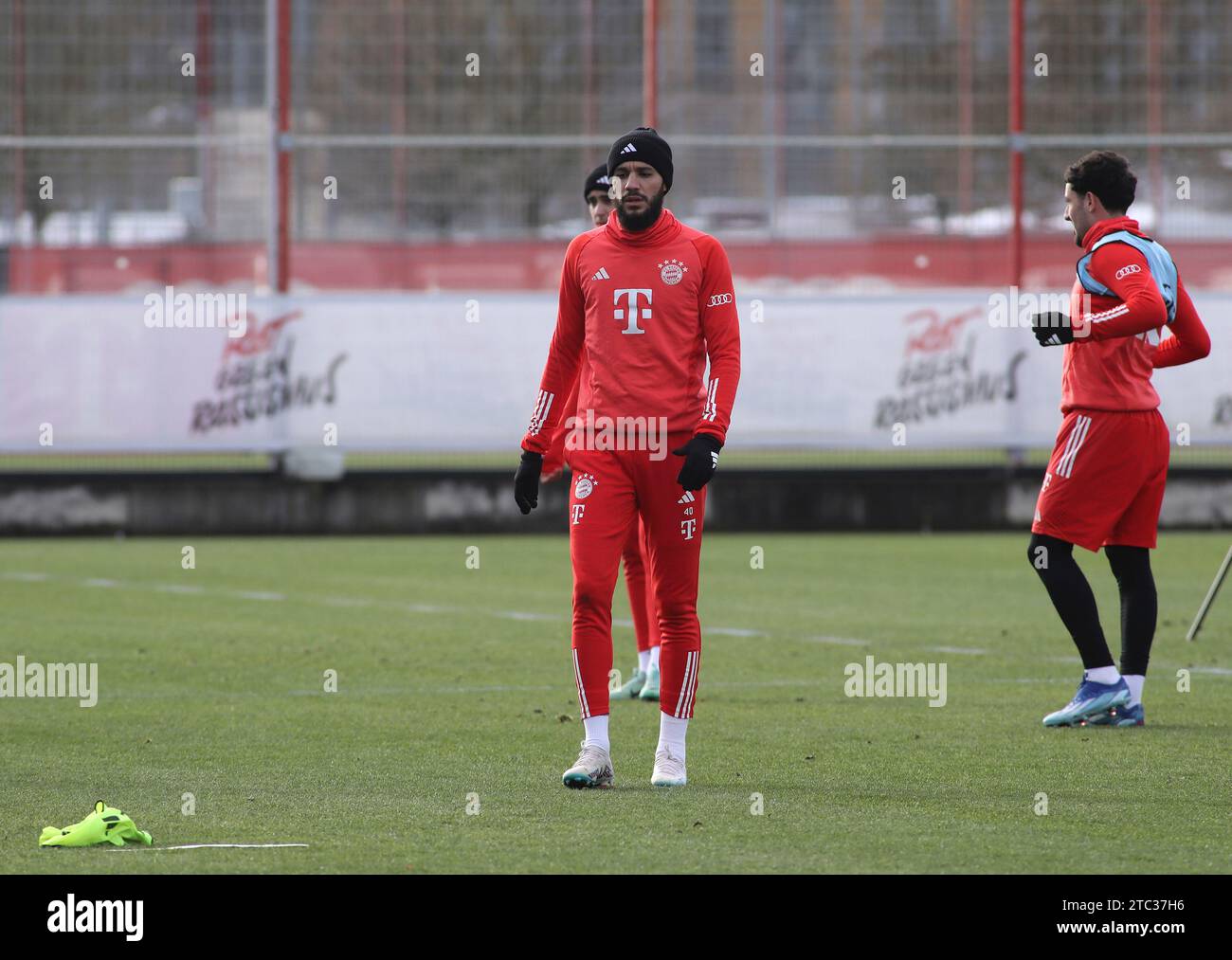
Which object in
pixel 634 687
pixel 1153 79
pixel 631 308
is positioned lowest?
pixel 634 687

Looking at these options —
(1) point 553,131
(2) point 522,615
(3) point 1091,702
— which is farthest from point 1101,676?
(1) point 553,131

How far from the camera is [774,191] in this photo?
25844 millimetres

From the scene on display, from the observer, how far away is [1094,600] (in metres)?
8.90

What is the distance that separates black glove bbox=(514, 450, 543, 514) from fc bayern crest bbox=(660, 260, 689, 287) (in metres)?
0.74

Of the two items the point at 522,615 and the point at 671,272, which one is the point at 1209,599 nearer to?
the point at 522,615

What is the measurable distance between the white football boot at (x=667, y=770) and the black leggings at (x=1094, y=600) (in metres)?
2.10

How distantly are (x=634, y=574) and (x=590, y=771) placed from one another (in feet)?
8.07

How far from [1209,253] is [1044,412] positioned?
5580 mm

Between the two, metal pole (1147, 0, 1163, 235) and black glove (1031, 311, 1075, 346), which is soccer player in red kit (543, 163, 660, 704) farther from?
metal pole (1147, 0, 1163, 235)

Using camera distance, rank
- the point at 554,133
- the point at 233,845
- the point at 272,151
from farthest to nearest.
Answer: the point at 554,133 < the point at 272,151 < the point at 233,845

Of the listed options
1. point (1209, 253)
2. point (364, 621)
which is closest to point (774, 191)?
point (1209, 253)

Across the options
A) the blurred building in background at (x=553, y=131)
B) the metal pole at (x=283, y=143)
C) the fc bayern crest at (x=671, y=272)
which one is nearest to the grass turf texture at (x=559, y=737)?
the fc bayern crest at (x=671, y=272)

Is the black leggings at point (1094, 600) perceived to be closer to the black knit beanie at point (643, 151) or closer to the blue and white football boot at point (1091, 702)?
the blue and white football boot at point (1091, 702)

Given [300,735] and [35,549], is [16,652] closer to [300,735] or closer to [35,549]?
[300,735]
